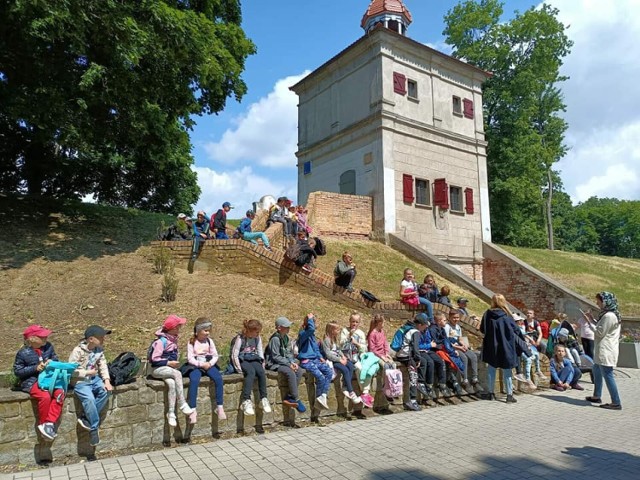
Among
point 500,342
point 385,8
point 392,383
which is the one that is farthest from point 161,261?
point 385,8

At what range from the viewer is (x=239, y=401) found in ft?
19.8

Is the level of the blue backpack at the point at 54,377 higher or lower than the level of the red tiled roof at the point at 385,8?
lower

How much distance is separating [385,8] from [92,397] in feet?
92.4

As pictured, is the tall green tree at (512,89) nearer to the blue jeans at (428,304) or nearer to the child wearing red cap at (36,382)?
the blue jeans at (428,304)

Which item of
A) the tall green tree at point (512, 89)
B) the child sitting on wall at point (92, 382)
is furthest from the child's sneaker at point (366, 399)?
the tall green tree at point (512, 89)

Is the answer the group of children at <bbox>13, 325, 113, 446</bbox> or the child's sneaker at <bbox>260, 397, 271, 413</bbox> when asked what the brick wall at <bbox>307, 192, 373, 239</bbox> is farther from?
the group of children at <bbox>13, 325, 113, 446</bbox>

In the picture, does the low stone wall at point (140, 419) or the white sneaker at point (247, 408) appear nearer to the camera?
the low stone wall at point (140, 419)

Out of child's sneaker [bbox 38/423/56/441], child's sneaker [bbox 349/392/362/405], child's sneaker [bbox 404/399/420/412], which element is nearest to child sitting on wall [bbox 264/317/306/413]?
child's sneaker [bbox 349/392/362/405]

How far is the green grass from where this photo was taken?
21000 millimetres

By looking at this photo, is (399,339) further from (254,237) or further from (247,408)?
(254,237)

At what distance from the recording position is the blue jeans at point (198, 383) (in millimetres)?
5613

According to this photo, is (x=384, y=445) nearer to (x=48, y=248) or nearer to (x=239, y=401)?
(x=239, y=401)

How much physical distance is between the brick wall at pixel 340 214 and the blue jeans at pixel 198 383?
44.9 feet

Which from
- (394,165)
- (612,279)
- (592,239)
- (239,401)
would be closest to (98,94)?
(239,401)
